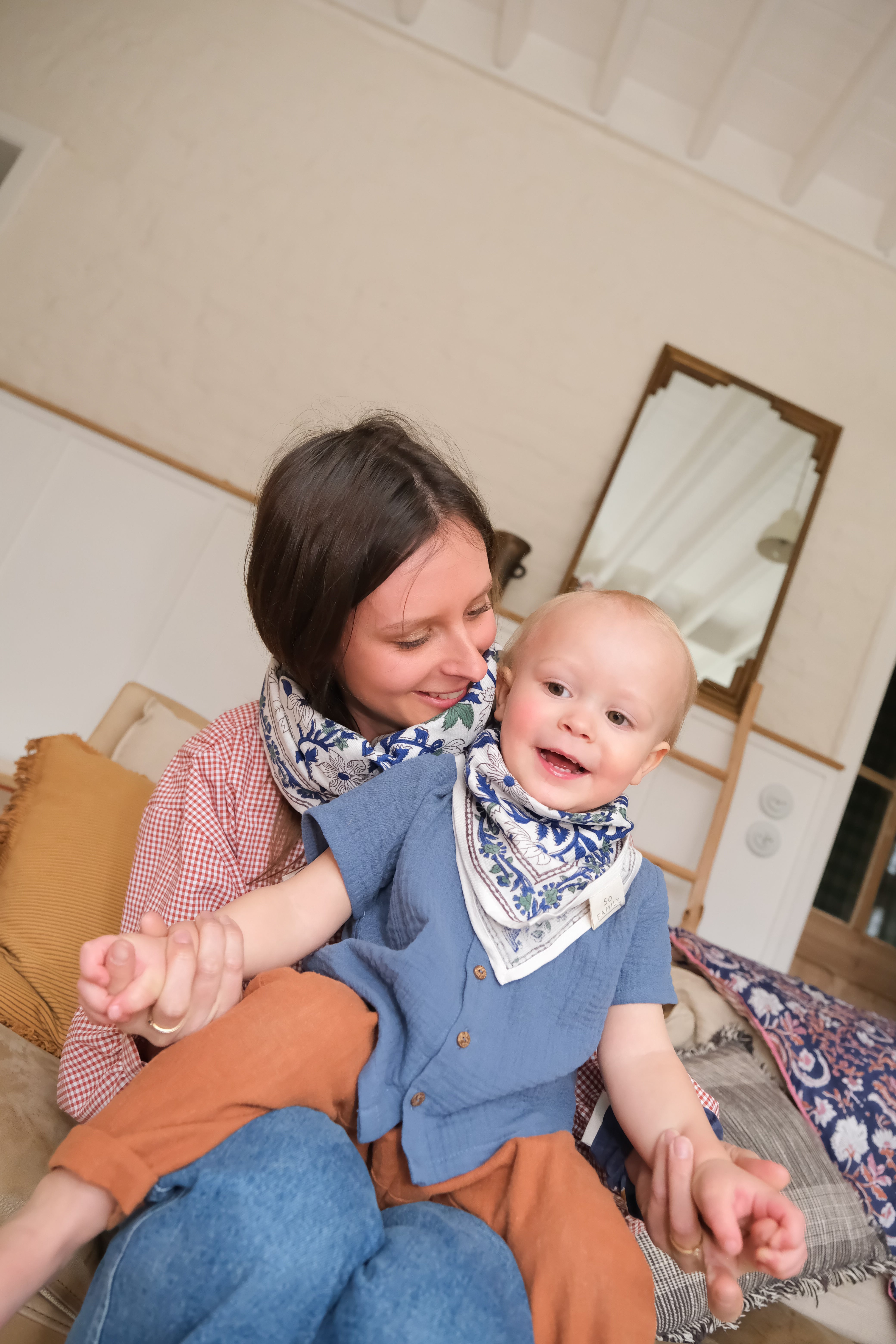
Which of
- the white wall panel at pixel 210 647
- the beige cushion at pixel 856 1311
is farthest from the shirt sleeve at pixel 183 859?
the white wall panel at pixel 210 647

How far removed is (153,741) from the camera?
7.08ft

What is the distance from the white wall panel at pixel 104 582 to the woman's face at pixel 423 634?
235 cm

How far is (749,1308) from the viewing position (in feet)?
4.18

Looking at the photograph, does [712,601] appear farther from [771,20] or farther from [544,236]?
[771,20]

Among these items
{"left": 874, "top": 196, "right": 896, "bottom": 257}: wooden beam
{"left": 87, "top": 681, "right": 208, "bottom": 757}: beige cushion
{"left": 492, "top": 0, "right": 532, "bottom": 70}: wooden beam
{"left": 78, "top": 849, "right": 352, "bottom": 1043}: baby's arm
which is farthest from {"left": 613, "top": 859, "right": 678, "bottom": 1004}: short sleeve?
{"left": 874, "top": 196, "right": 896, "bottom": 257}: wooden beam

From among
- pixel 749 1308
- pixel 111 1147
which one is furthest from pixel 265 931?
pixel 749 1308

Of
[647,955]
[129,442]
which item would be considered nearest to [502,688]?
[647,955]

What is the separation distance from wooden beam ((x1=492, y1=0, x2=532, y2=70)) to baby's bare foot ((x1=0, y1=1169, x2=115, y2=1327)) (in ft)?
13.9

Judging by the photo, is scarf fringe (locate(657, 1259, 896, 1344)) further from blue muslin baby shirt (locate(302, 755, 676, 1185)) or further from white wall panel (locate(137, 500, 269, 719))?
white wall panel (locate(137, 500, 269, 719))

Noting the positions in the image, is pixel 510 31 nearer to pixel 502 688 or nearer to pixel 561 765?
pixel 502 688

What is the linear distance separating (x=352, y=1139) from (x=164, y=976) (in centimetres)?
30

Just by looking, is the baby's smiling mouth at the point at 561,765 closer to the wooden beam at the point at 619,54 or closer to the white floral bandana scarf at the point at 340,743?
the white floral bandana scarf at the point at 340,743

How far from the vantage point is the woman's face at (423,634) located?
1098 millimetres

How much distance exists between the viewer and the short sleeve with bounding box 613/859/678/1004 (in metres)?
0.99
